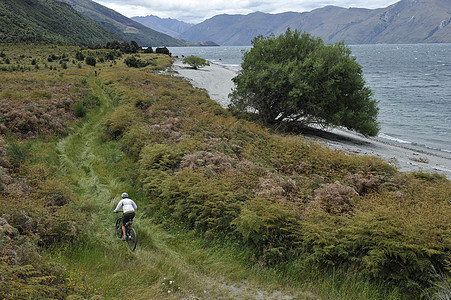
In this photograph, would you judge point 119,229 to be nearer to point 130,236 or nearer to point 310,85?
point 130,236

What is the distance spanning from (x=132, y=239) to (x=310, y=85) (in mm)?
26125

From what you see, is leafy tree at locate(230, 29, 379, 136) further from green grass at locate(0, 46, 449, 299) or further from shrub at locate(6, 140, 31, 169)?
shrub at locate(6, 140, 31, 169)

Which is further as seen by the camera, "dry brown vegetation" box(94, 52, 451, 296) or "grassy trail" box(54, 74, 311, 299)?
"dry brown vegetation" box(94, 52, 451, 296)

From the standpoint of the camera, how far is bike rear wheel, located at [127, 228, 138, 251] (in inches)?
380

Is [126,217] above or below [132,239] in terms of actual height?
above

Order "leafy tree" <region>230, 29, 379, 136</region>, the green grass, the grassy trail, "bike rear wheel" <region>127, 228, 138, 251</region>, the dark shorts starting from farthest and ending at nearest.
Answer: "leafy tree" <region>230, 29, 379, 136</region> → the dark shorts → "bike rear wheel" <region>127, 228, 138, 251</region> → the green grass → the grassy trail

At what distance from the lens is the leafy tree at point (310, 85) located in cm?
3034

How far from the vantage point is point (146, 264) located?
841cm

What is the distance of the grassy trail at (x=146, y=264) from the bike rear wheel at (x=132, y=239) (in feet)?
0.65

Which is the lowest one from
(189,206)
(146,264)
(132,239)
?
(132,239)

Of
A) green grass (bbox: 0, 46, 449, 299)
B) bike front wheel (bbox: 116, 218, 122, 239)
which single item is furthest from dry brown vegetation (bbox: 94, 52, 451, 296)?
bike front wheel (bbox: 116, 218, 122, 239)

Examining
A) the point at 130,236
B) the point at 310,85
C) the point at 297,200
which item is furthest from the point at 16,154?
the point at 310,85

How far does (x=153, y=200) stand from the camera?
1302cm

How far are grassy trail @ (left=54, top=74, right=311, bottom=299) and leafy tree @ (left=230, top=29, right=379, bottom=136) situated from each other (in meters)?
23.2
